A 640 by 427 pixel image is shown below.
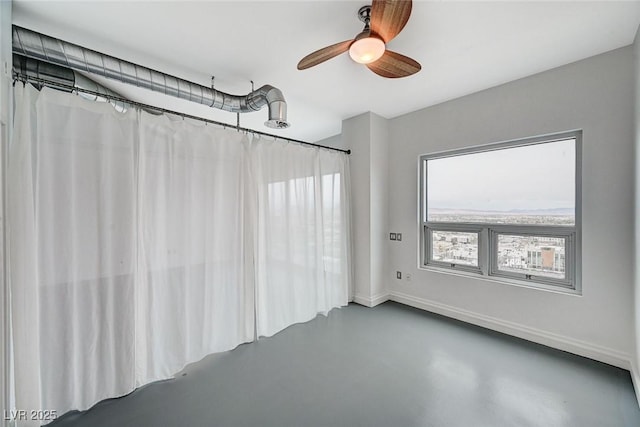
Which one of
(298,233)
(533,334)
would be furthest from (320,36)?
(533,334)

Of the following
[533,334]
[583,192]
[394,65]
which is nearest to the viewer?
[394,65]

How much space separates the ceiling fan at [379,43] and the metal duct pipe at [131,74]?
2.15ft

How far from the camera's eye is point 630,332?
2.08m

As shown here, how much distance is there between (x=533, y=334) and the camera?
2.53 m

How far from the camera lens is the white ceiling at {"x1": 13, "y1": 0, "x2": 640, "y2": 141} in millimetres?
1662

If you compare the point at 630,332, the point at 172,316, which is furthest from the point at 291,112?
the point at 630,332

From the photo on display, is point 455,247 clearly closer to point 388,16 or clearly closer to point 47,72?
point 388,16

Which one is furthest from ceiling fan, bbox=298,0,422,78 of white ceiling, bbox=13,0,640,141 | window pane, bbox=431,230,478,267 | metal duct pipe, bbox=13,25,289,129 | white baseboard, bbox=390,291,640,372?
white baseboard, bbox=390,291,640,372

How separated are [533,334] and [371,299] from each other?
5.44 ft

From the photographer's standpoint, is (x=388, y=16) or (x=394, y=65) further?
(x=394, y=65)

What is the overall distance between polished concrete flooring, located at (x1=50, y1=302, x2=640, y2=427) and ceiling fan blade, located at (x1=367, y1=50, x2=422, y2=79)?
90.4 inches

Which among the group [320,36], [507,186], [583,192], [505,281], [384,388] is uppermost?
[320,36]

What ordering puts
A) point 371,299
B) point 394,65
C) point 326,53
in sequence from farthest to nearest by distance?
point 371,299 → point 394,65 → point 326,53

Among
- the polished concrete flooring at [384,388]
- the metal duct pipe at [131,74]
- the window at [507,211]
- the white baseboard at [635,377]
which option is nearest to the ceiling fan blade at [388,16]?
the metal duct pipe at [131,74]
